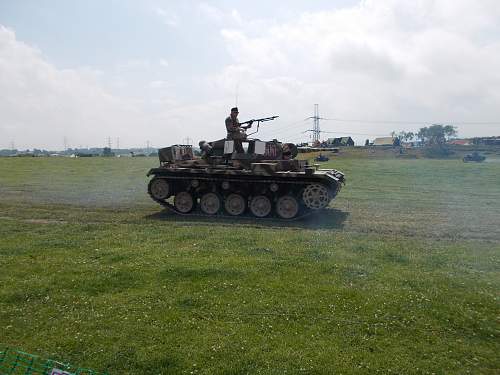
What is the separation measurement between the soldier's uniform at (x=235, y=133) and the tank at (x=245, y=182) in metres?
0.18

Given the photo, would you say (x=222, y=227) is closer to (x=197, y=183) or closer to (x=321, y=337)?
(x=197, y=183)

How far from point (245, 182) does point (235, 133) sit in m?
2.21

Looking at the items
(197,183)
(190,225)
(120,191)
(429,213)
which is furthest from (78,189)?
(429,213)

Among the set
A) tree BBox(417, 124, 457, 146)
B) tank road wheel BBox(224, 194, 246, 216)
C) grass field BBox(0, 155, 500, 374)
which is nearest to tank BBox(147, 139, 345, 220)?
tank road wheel BBox(224, 194, 246, 216)

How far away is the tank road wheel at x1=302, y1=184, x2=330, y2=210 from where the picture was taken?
1603 centimetres

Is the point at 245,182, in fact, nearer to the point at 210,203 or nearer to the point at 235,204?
the point at 235,204

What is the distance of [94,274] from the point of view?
9.08 meters

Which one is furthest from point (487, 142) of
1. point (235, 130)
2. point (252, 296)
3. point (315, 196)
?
point (252, 296)

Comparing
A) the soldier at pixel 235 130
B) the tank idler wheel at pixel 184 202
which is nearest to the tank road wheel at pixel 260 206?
the soldier at pixel 235 130

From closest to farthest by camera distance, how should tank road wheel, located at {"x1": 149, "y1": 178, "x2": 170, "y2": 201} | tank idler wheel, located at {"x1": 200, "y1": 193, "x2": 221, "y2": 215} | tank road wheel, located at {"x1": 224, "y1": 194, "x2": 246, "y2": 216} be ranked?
1. tank road wheel, located at {"x1": 224, "y1": 194, "x2": 246, "y2": 216}
2. tank idler wheel, located at {"x1": 200, "y1": 193, "x2": 221, "y2": 215}
3. tank road wheel, located at {"x1": 149, "y1": 178, "x2": 170, "y2": 201}

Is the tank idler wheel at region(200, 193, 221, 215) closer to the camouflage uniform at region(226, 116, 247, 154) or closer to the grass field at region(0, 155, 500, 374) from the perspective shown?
the camouflage uniform at region(226, 116, 247, 154)

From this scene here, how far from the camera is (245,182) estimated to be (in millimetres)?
16828

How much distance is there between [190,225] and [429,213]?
9357mm

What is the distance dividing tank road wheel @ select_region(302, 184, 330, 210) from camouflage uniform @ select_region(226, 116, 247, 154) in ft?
10.1
